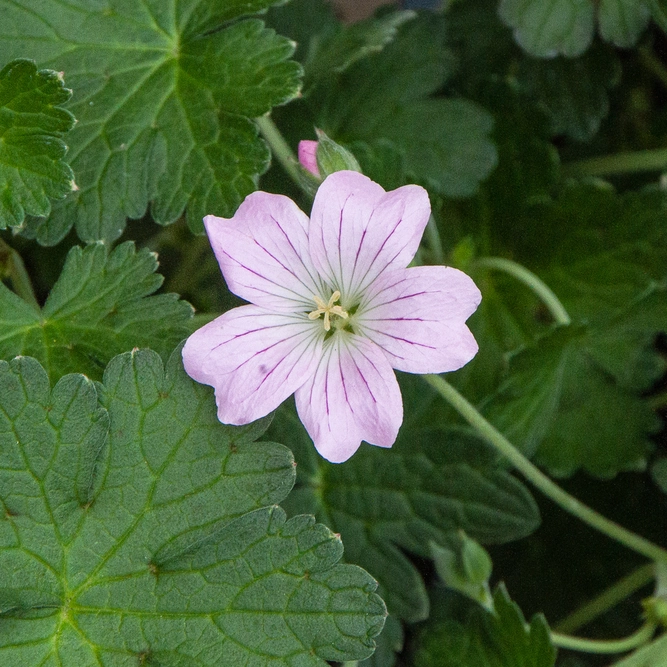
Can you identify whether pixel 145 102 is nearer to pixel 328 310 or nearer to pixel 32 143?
pixel 32 143

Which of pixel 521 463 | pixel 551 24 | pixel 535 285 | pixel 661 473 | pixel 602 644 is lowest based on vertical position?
pixel 602 644

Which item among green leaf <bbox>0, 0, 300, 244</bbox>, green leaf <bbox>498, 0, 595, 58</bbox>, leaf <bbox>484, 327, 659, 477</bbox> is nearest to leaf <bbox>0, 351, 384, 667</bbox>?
green leaf <bbox>0, 0, 300, 244</bbox>

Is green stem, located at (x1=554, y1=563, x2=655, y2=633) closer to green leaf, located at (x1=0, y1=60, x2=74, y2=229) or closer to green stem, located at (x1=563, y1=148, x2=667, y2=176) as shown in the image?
green stem, located at (x1=563, y1=148, x2=667, y2=176)

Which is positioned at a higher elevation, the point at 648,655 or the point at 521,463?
the point at 521,463

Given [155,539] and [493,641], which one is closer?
[155,539]

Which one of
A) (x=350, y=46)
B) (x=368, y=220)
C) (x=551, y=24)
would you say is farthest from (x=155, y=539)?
(x=551, y=24)

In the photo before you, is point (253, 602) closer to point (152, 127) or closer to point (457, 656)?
point (457, 656)

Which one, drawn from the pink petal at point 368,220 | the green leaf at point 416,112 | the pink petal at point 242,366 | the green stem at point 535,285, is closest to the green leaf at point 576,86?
the green leaf at point 416,112
